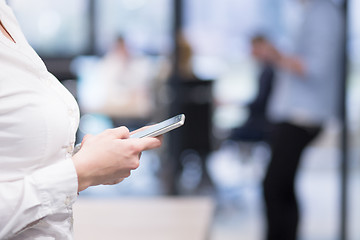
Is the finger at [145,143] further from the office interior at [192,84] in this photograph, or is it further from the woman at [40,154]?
the office interior at [192,84]

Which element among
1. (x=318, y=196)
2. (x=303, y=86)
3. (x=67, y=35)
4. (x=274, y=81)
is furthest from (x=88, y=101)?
(x=318, y=196)

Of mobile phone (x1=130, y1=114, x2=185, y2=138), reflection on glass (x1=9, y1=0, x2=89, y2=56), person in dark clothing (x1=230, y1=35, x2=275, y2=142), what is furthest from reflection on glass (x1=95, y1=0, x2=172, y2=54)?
mobile phone (x1=130, y1=114, x2=185, y2=138)

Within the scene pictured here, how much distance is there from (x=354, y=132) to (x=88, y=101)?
6.67 feet

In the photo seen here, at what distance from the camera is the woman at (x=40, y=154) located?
87 cm

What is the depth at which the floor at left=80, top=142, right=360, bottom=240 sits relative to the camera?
366cm

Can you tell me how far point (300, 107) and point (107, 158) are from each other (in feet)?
6.83

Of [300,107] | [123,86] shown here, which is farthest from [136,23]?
[300,107]

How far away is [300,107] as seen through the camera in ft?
9.39

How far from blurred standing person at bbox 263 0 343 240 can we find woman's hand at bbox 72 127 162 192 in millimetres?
1988

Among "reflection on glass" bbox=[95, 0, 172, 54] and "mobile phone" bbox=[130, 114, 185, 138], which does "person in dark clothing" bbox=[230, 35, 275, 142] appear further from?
"mobile phone" bbox=[130, 114, 185, 138]

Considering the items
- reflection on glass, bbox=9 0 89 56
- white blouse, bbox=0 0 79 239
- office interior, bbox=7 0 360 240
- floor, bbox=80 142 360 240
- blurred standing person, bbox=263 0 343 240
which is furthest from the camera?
reflection on glass, bbox=9 0 89 56

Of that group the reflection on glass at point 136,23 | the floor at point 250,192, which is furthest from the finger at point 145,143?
the reflection on glass at point 136,23

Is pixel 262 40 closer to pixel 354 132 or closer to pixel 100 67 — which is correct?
pixel 354 132

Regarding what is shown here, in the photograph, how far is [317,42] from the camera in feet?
9.78
